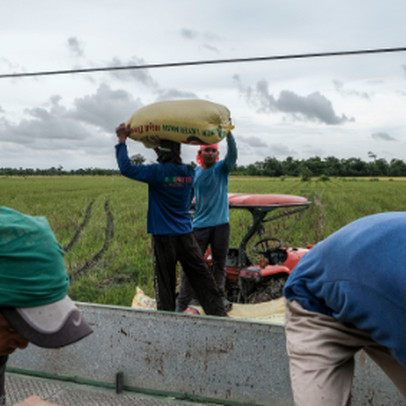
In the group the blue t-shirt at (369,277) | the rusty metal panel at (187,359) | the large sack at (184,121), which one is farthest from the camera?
the large sack at (184,121)

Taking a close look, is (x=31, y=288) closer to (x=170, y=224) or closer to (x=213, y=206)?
(x=170, y=224)

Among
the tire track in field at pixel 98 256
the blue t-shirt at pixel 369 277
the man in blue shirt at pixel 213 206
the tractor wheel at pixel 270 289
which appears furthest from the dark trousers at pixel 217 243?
the tire track in field at pixel 98 256

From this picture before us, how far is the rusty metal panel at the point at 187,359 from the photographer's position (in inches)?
99.2

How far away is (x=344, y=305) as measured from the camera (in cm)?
138

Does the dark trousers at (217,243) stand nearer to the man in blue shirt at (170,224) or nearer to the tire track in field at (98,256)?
the man in blue shirt at (170,224)

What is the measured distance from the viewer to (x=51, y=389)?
2736 millimetres

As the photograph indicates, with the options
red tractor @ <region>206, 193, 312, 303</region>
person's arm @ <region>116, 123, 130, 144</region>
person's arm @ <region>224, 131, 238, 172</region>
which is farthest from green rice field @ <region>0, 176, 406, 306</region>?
Answer: person's arm @ <region>116, 123, 130, 144</region>

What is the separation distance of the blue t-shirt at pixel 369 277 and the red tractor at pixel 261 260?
2.49 meters

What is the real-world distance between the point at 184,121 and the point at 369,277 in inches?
84.3

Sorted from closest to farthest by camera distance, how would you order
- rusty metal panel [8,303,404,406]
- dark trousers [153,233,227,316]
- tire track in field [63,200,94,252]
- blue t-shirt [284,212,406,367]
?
blue t-shirt [284,212,406,367] < rusty metal panel [8,303,404,406] < dark trousers [153,233,227,316] < tire track in field [63,200,94,252]

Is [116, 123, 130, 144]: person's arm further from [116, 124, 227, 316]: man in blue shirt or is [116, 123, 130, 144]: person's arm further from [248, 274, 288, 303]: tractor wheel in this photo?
[248, 274, 288, 303]: tractor wheel

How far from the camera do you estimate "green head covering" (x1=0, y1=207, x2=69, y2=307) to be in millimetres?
1003

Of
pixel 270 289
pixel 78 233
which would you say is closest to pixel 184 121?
pixel 270 289

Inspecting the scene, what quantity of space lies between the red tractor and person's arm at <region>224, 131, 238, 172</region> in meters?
0.31
